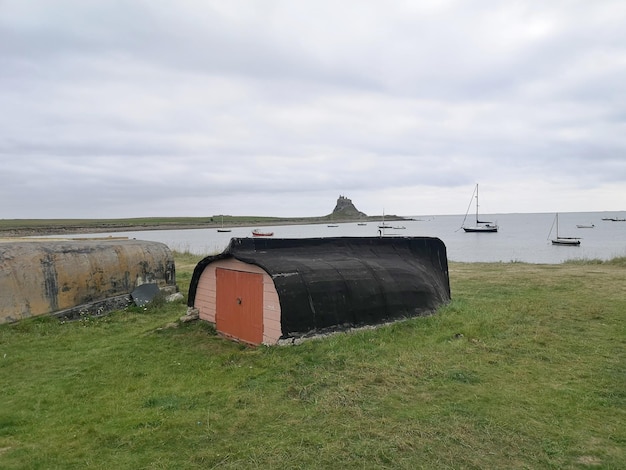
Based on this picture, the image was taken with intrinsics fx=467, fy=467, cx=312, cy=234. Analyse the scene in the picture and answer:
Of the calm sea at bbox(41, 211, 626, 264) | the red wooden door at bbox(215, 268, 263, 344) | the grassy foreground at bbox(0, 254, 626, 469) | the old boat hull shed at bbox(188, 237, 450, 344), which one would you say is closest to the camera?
the grassy foreground at bbox(0, 254, 626, 469)

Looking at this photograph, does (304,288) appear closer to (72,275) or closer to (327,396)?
(327,396)

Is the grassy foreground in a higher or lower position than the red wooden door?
lower

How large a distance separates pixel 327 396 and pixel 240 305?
5162mm

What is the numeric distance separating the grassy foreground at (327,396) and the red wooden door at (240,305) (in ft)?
1.79

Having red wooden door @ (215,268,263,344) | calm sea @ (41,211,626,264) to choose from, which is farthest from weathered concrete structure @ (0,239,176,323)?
calm sea @ (41,211,626,264)

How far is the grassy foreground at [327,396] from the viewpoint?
6168 mm

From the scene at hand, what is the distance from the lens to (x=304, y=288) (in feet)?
38.9

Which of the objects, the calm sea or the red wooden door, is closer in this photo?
the red wooden door

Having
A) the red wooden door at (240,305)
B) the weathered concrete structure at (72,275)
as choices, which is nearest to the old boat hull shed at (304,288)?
the red wooden door at (240,305)

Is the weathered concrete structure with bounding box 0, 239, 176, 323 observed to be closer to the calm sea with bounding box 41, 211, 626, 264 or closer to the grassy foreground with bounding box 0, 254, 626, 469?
the grassy foreground with bounding box 0, 254, 626, 469

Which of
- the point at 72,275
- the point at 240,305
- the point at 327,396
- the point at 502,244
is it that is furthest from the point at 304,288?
the point at 502,244

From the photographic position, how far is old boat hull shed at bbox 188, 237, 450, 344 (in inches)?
459

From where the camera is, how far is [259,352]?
11.0m

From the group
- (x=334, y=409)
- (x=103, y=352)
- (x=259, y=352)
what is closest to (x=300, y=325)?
(x=259, y=352)
